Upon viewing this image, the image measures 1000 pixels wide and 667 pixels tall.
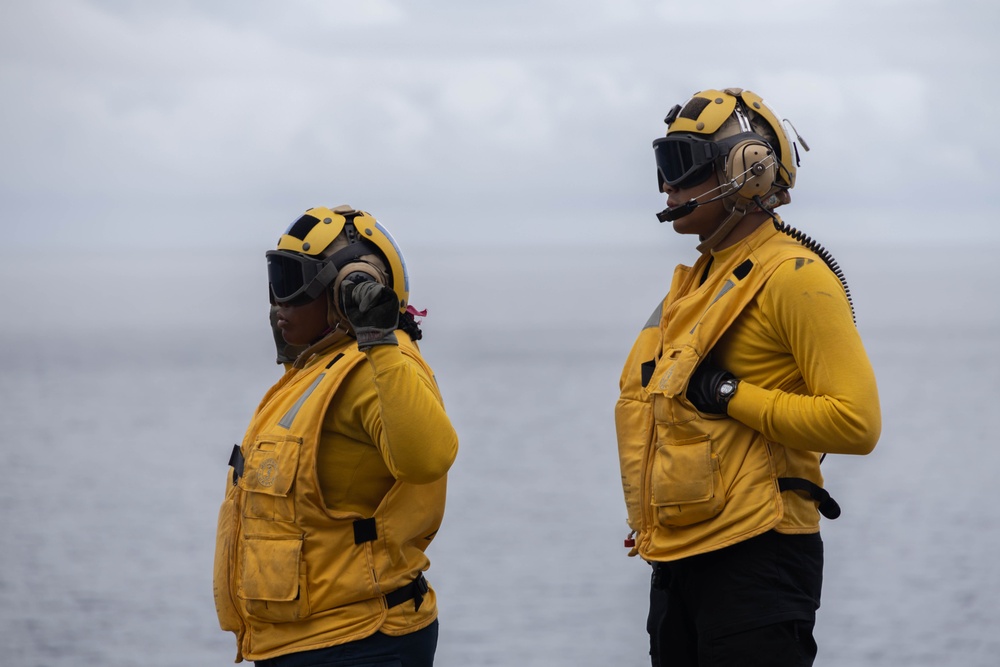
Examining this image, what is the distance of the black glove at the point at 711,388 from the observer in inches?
138

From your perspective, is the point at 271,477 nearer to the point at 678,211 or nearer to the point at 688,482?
the point at 688,482

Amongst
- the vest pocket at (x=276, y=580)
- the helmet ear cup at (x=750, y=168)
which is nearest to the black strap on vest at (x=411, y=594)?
the vest pocket at (x=276, y=580)

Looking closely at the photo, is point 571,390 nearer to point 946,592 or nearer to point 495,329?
point 946,592

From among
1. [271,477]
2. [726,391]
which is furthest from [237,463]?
[726,391]

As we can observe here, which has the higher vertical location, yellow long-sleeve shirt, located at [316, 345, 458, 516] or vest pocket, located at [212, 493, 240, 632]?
yellow long-sleeve shirt, located at [316, 345, 458, 516]

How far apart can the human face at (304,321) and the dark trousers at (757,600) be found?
3.70 feet

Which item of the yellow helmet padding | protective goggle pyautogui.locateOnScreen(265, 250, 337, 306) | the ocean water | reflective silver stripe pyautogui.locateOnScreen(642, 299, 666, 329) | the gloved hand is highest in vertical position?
the yellow helmet padding

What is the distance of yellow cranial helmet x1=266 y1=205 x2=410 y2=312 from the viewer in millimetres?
3604

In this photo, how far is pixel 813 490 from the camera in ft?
11.8

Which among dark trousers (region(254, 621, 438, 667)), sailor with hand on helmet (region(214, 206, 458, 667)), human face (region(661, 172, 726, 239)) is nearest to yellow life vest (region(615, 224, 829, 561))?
human face (region(661, 172, 726, 239))

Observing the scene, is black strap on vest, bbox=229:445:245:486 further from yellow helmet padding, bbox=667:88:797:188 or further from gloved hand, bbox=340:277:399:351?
yellow helmet padding, bbox=667:88:797:188

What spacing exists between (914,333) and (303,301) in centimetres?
4177

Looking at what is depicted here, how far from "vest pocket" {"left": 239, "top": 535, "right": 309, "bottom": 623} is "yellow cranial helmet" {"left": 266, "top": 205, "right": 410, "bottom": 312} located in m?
0.63

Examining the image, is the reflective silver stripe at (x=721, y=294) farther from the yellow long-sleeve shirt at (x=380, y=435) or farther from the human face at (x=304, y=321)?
the human face at (x=304, y=321)
